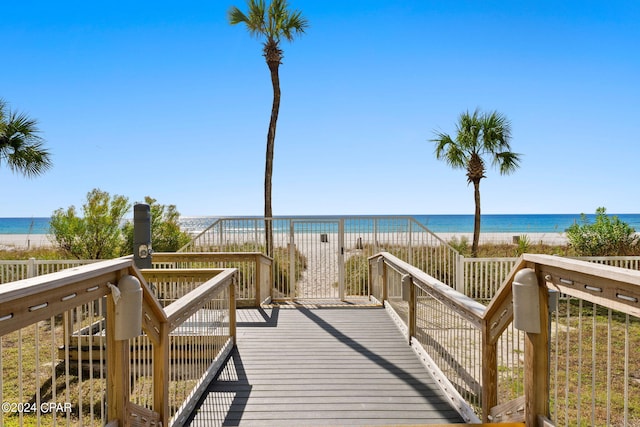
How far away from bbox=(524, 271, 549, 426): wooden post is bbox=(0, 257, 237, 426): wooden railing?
6.99 feet

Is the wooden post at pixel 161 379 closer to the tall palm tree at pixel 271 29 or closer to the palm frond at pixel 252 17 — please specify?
the tall palm tree at pixel 271 29

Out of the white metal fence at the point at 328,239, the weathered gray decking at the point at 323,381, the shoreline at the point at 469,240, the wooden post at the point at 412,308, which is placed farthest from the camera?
the shoreline at the point at 469,240

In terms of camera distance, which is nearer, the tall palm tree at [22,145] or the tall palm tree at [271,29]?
the tall palm tree at [22,145]

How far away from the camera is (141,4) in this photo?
10.4m

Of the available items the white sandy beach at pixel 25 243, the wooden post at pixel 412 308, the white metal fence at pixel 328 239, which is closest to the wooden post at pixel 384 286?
the white metal fence at pixel 328 239

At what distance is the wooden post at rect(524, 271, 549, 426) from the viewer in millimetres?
1916

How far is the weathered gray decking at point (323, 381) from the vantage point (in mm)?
3033

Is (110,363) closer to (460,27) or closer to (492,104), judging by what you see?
(460,27)

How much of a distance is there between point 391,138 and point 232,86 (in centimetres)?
1102

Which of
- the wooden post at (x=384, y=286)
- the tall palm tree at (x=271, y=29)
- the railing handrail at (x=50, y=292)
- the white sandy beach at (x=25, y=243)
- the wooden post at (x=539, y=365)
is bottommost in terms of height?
the white sandy beach at (x=25, y=243)

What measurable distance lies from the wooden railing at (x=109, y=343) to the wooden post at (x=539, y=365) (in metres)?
2.13

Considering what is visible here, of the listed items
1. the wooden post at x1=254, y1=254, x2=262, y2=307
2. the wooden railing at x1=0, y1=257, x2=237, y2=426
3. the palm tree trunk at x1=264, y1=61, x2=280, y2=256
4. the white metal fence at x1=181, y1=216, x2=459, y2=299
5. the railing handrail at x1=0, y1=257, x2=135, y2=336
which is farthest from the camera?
the palm tree trunk at x1=264, y1=61, x2=280, y2=256

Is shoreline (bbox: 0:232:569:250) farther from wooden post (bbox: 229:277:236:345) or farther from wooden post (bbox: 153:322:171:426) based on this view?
wooden post (bbox: 153:322:171:426)

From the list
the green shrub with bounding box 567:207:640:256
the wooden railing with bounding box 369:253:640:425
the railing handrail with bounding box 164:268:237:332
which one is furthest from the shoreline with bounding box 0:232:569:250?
the railing handrail with bounding box 164:268:237:332
